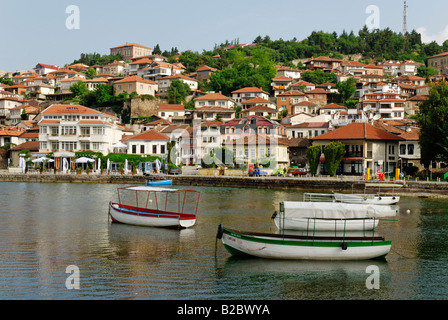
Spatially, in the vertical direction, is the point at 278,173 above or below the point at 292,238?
above

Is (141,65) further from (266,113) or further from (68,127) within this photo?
(68,127)

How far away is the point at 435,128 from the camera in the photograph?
50125 mm

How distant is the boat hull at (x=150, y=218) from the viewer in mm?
25375

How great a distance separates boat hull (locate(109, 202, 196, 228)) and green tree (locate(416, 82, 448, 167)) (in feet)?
115

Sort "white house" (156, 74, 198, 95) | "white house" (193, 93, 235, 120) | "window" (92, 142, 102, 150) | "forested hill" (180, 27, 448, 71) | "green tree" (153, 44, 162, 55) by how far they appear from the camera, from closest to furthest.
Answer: "window" (92, 142, 102, 150), "white house" (193, 93, 235, 120), "white house" (156, 74, 198, 95), "forested hill" (180, 27, 448, 71), "green tree" (153, 44, 162, 55)

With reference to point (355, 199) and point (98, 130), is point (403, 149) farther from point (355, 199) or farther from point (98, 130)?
point (98, 130)

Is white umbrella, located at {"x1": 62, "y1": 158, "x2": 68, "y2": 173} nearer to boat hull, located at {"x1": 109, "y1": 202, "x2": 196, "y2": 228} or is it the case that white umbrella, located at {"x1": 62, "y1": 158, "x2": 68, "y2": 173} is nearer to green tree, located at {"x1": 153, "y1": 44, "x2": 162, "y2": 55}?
boat hull, located at {"x1": 109, "y1": 202, "x2": 196, "y2": 228}

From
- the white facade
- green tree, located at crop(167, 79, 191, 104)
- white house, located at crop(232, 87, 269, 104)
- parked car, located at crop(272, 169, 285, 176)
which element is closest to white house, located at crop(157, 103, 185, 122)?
green tree, located at crop(167, 79, 191, 104)

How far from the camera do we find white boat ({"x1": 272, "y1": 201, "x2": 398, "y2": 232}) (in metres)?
21.1

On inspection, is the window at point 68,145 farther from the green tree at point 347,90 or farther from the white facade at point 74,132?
the green tree at point 347,90

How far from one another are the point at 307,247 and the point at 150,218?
36.0 feet

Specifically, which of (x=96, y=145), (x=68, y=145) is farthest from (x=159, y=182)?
(x=68, y=145)

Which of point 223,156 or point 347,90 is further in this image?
point 347,90
